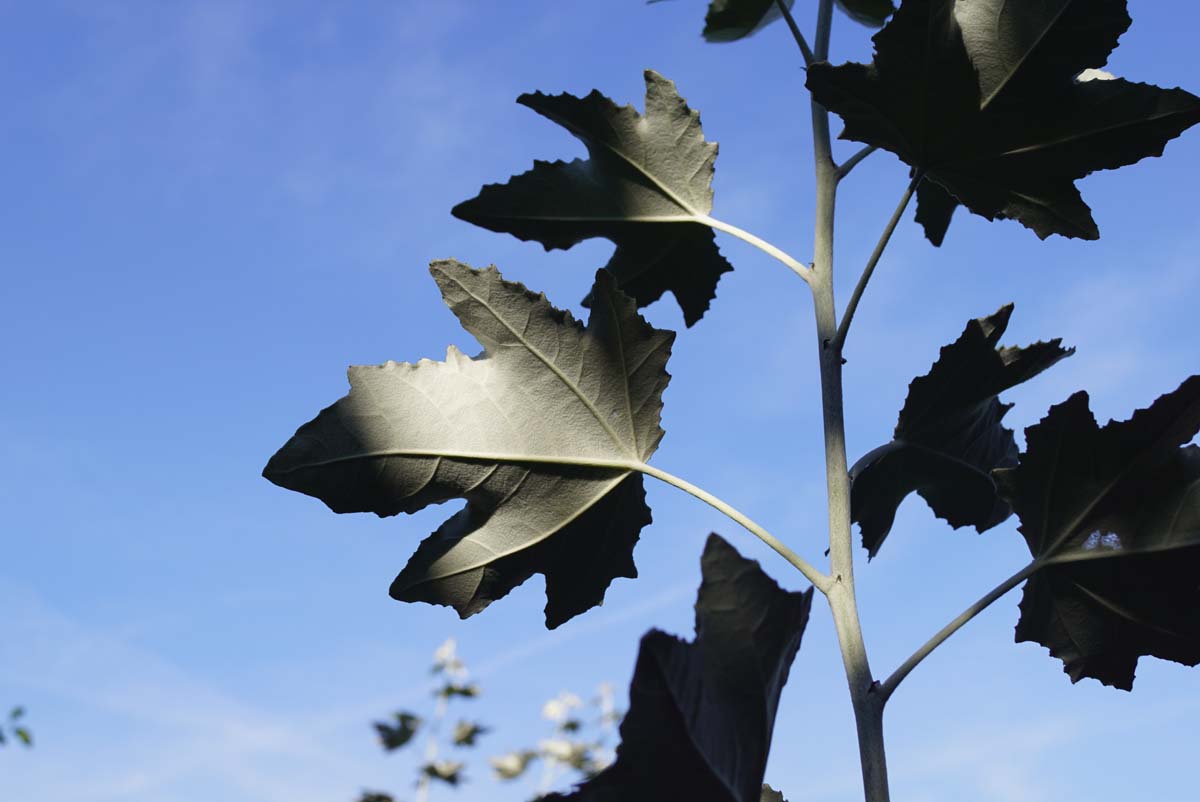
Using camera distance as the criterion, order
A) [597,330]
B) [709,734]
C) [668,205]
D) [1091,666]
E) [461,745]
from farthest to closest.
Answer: [461,745]
[668,205]
[597,330]
[1091,666]
[709,734]

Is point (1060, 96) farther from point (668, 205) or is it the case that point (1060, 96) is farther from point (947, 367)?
point (668, 205)

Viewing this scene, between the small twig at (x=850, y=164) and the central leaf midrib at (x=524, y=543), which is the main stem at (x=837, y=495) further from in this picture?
the central leaf midrib at (x=524, y=543)

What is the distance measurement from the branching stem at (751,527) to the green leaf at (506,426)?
0.16 ft

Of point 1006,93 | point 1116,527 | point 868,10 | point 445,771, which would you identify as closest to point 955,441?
point 1116,527

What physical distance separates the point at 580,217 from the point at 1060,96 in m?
0.75

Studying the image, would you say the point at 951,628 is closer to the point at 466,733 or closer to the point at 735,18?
the point at 735,18

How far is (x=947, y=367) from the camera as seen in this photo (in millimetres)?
1424

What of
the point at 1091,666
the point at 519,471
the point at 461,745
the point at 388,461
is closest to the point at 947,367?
the point at 1091,666

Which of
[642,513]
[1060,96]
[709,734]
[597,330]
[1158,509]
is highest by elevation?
[1060,96]

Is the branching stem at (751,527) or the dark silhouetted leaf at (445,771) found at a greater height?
the dark silhouetted leaf at (445,771)

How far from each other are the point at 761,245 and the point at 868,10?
0.80m

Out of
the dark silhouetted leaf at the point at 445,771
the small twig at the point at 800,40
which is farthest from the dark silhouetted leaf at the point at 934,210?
the dark silhouetted leaf at the point at 445,771

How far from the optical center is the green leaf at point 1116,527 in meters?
1.20

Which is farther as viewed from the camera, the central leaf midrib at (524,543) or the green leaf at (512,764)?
the green leaf at (512,764)
